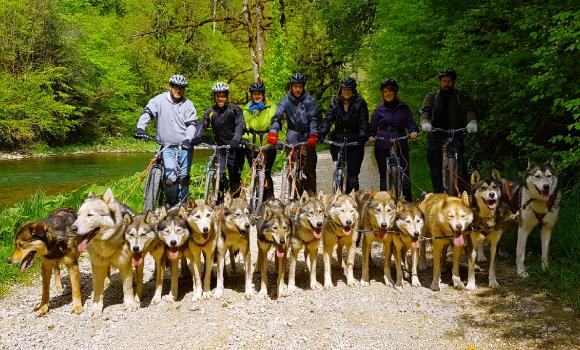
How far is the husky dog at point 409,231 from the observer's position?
5070 mm

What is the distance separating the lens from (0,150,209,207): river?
15.2 meters

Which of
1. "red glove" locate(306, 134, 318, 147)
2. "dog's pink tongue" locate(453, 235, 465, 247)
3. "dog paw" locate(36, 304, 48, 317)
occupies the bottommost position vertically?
"dog paw" locate(36, 304, 48, 317)

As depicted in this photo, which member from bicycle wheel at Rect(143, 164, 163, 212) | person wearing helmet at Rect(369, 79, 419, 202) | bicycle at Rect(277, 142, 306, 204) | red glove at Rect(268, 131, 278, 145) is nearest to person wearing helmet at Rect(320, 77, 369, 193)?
person wearing helmet at Rect(369, 79, 419, 202)

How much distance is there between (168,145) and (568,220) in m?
5.30

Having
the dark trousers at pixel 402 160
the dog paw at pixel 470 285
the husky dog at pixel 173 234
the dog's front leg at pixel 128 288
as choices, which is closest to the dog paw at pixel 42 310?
the dog's front leg at pixel 128 288

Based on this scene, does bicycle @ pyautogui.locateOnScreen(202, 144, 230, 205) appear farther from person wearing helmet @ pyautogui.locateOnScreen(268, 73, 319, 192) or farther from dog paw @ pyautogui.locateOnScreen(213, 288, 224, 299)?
dog paw @ pyautogui.locateOnScreen(213, 288, 224, 299)

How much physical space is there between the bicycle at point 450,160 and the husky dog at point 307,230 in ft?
8.76

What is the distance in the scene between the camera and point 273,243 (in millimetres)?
5078

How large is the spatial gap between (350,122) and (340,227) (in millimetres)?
2525

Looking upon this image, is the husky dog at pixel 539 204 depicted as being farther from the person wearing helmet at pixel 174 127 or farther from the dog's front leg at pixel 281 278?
the person wearing helmet at pixel 174 127

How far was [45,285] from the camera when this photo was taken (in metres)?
4.90

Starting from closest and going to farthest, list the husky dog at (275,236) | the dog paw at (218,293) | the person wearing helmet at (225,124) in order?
the husky dog at (275,236), the dog paw at (218,293), the person wearing helmet at (225,124)

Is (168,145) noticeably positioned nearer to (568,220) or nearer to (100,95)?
(568,220)

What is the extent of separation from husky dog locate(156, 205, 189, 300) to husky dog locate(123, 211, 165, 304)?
63 mm
